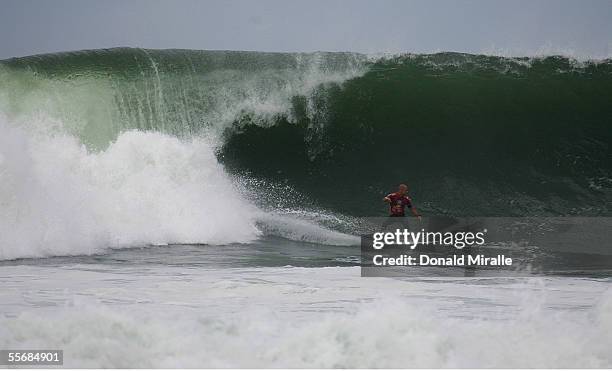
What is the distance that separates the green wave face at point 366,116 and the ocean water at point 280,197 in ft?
0.13

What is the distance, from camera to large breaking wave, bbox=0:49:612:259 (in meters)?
13.3

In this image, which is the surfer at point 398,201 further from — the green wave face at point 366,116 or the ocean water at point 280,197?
the green wave face at point 366,116

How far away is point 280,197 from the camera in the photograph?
49.4 feet

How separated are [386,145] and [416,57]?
2720 millimetres

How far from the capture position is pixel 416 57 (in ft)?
60.5

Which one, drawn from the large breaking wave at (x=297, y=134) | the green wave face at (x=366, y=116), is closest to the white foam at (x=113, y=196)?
the large breaking wave at (x=297, y=134)

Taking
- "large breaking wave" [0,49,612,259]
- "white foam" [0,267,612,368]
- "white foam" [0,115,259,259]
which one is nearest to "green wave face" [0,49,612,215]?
"large breaking wave" [0,49,612,259]

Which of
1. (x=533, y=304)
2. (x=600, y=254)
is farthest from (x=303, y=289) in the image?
(x=600, y=254)

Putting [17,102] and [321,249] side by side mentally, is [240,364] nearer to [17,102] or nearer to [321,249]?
[321,249]

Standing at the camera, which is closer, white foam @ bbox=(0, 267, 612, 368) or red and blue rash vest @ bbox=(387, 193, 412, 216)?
white foam @ bbox=(0, 267, 612, 368)

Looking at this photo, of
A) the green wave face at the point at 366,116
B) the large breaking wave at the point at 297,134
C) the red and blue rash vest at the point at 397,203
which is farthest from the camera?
the green wave face at the point at 366,116

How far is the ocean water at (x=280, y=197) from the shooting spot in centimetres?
553

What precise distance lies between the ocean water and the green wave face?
0.13 feet

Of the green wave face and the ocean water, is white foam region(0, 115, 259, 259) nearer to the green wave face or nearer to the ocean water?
A: the ocean water
